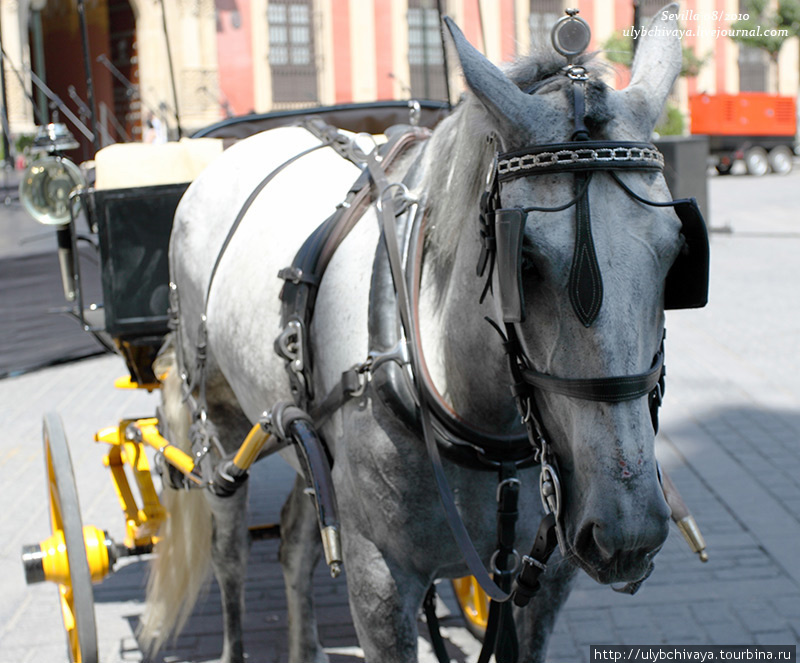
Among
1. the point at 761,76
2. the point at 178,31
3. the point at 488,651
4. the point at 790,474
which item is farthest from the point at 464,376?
the point at 761,76

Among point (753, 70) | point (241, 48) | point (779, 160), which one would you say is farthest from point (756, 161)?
point (241, 48)

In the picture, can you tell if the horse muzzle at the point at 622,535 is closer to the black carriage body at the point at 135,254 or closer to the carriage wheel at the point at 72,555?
the carriage wheel at the point at 72,555

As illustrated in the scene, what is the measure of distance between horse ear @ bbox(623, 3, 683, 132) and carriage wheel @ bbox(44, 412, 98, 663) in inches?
76.4

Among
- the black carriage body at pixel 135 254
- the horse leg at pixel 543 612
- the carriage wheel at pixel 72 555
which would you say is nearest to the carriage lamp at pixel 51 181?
the black carriage body at pixel 135 254

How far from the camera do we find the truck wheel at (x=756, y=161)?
23.6 metres

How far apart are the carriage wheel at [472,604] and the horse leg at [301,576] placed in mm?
518

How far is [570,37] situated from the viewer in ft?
5.23

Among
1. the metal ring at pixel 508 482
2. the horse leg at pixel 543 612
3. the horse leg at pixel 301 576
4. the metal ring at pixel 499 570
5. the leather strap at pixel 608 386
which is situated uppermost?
the leather strap at pixel 608 386

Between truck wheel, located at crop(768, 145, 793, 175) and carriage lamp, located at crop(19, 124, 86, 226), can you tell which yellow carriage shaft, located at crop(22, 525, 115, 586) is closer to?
carriage lamp, located at crop(19, 124, 86, 226)

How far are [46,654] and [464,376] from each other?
2287 millimetres

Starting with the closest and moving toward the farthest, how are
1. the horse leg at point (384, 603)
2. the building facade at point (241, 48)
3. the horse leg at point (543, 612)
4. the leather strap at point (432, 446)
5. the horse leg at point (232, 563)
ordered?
the leather strap at point (432, 446) → the horse leg at point (384, 603) → the horse leg at point (543, 612) → the horse leg at point (232, 563) → the building facade at point (241, 48)

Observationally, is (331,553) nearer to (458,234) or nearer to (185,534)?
(458,234)

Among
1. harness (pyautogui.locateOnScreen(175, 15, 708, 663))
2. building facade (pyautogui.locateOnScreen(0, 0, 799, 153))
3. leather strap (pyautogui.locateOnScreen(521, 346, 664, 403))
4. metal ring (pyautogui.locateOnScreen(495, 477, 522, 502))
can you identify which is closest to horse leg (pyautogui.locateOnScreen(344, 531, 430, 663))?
harness (pyautogui.locateOnScreen(175, 15, 708, 663))

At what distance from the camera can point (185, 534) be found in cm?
321
